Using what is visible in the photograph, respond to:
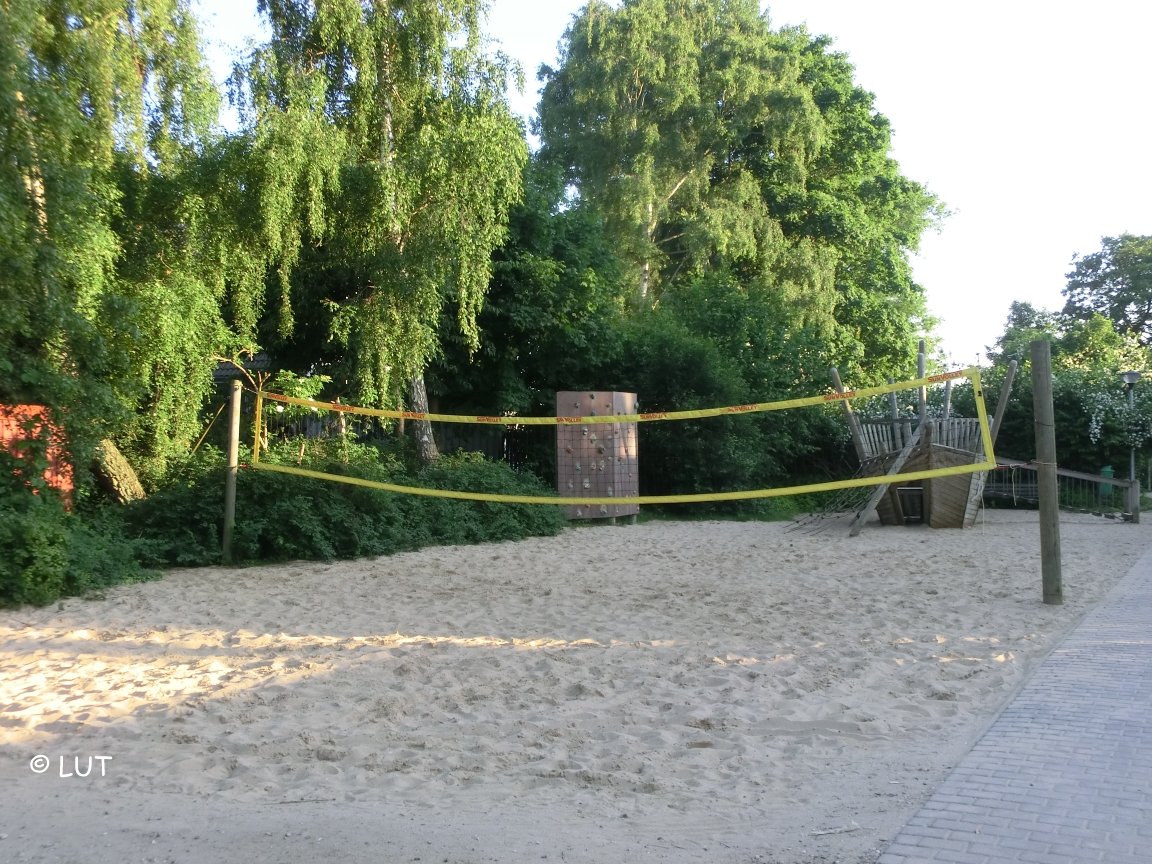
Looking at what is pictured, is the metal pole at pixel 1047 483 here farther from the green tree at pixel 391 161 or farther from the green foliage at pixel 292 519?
the green tree at pixel 391 161

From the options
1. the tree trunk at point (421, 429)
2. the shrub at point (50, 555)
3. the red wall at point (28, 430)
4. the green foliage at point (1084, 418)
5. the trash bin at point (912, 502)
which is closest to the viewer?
the shrub at point (50, 555)

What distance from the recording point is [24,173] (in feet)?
29.8

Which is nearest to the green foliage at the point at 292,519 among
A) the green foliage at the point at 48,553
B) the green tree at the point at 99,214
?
the green foliage at the point at 48,553

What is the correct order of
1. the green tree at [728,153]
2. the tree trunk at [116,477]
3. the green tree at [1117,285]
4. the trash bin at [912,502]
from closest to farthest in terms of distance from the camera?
the tree trunk at [116,477] → the trash bin at [912,502] → the green tree at [728,153] → the green tree at [1117,285]

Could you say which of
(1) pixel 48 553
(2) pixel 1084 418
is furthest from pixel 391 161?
(2) pixel 1084 418

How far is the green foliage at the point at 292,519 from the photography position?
11.5 m

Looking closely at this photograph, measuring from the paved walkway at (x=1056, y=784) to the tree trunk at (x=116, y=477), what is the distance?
404 inches

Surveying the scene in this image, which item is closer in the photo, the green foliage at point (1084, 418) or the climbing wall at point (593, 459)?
the climbing wall at point (593, 459)

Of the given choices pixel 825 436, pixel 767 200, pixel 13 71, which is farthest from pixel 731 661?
pixel 767 200

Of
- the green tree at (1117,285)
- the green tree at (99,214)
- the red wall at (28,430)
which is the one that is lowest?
the red wall at (28,430)

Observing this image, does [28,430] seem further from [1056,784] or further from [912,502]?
[912,502]

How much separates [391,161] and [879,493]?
8.89 metres

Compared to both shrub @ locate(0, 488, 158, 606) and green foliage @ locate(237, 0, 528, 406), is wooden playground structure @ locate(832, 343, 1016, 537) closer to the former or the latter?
green foliage @ locate(237, 0, 528, 406)

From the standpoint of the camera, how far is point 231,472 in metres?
11.0
